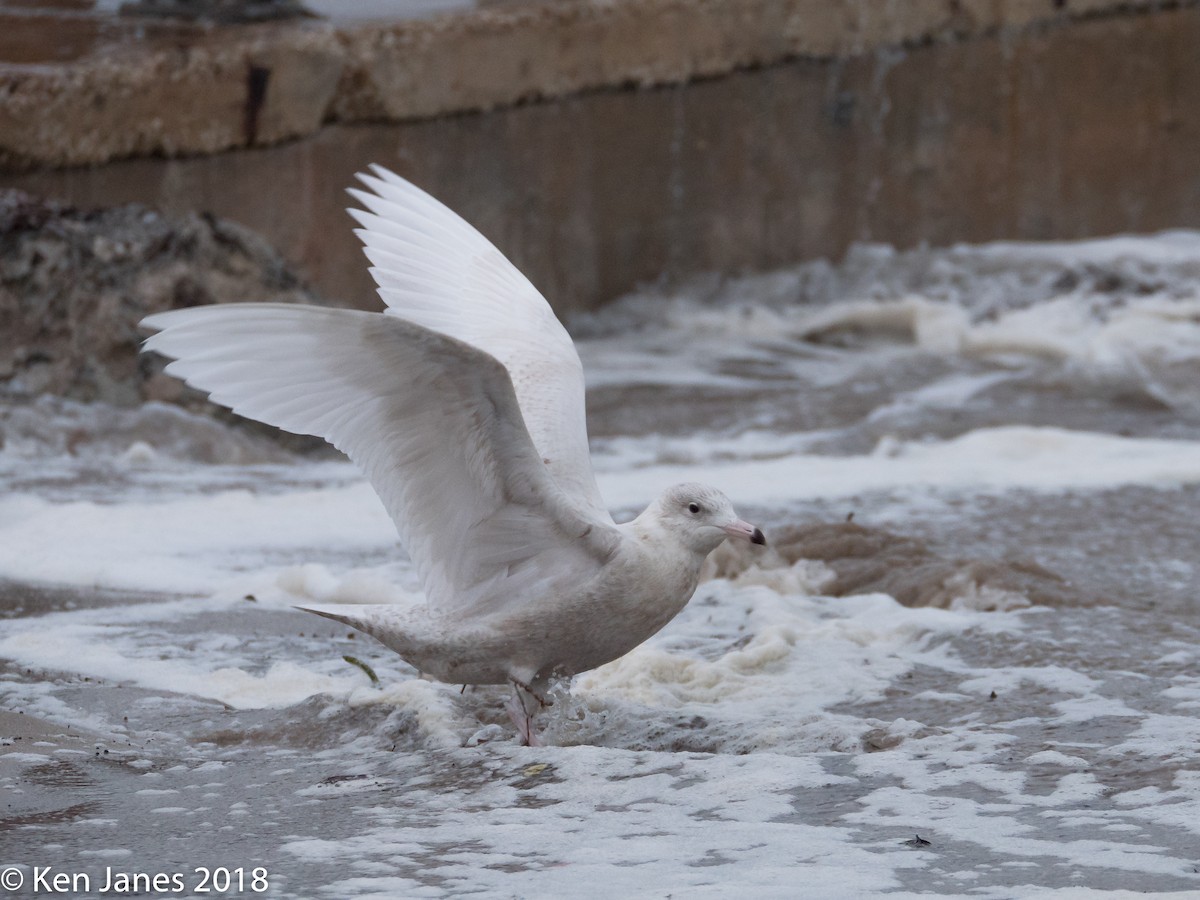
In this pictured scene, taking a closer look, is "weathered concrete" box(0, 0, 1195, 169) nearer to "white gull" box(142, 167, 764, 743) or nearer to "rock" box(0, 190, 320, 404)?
"rock" box(0, 190, 320, 404)

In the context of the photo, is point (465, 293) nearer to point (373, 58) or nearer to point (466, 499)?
point (466, 499)

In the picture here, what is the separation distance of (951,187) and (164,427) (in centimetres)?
696

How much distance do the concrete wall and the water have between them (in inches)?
92.9

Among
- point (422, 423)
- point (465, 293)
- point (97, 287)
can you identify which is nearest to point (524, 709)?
point (422, 423)

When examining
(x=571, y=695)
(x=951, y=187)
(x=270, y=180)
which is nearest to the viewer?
(x=571, y=695)

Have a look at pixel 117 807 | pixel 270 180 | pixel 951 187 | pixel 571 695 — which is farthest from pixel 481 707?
pixel 951 187

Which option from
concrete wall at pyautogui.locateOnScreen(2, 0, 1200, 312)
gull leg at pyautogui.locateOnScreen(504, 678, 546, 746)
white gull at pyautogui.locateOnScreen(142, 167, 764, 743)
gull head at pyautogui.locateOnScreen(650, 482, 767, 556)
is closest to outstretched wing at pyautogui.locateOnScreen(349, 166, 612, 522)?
white gull at pyautogui.locateOnScreen(142, 167, 764, 743)

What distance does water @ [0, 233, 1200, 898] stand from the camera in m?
3.11

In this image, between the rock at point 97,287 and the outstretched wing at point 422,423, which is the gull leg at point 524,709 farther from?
the rock at point 97,287

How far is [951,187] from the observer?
12648mm

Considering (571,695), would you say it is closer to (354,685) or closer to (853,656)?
(354,685)

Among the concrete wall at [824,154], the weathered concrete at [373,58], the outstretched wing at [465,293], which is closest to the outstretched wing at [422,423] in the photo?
the outstretched wing at [465,293]

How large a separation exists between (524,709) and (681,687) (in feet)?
1.94

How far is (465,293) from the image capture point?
489 centimetres
